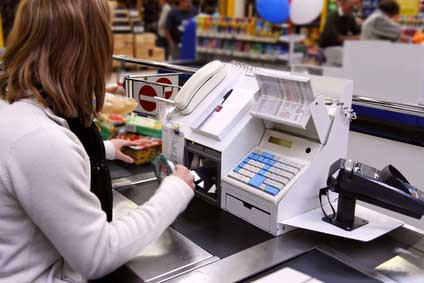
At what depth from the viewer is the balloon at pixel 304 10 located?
215 inches

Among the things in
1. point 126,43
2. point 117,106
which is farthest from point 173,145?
point 126,43

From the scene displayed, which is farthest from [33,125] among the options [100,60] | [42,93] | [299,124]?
[299,124]

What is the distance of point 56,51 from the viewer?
38.0 inches

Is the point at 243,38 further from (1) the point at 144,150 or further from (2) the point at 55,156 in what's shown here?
(2) the point at 55,156

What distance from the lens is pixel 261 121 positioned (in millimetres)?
1479

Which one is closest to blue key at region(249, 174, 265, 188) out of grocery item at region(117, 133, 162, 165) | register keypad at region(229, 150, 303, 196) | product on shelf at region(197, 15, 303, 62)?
register keypad at region(229, 150, 303, 196)

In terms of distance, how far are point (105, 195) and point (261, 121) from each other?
0.54 m

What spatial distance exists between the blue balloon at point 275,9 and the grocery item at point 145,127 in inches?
164

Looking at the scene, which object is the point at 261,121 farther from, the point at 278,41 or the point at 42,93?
the point at 278,41

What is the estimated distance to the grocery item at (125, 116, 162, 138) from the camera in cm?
205

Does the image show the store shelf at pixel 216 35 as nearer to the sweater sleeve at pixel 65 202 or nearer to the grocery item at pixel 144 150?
the grocery item at pixel 144 150

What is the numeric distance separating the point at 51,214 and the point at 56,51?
33cm

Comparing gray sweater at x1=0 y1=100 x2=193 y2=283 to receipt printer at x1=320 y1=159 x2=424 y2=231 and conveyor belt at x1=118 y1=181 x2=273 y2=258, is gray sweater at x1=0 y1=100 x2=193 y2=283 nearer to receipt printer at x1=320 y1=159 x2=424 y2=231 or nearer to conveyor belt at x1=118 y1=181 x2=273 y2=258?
conveyor belt at x1=118 y1=181 x2=273 y2=258

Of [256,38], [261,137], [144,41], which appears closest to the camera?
[261,137]
